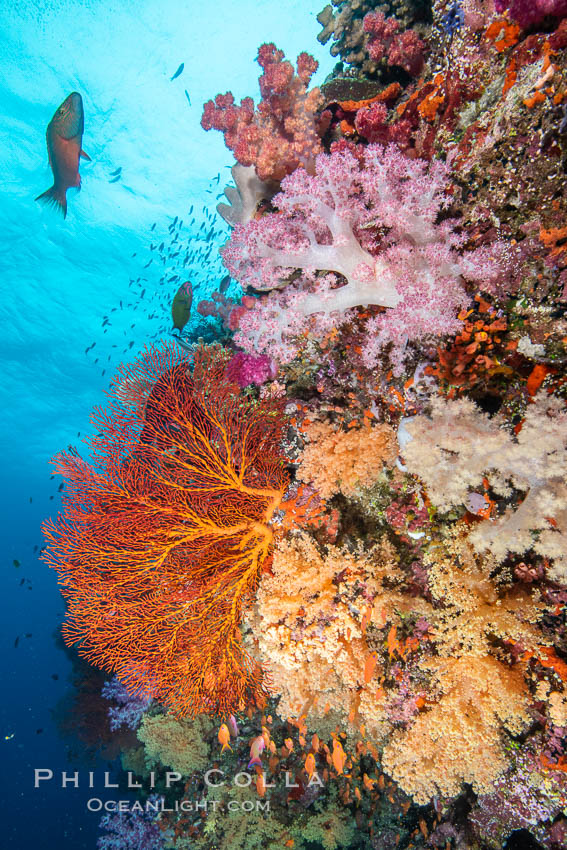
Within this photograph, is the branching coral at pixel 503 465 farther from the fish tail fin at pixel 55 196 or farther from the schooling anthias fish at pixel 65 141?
the fish tail fin at pixel 55 196

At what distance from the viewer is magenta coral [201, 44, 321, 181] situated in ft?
13.3

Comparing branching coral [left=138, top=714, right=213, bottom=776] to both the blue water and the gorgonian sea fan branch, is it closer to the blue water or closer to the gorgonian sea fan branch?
the blue water

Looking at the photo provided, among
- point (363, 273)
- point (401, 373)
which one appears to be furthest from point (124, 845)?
point (363, 273)

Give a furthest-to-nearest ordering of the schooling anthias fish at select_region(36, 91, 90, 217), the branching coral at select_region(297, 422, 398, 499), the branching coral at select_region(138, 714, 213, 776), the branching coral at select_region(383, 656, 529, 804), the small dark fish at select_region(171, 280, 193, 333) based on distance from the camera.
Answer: the branching coral at select_region(138, 714, 213, 776) < the small dark fish at select_region(171, 280, 193, 333) < the schooling anthias fish at select_region(36, 91, 90, 217) < the branching coral at select_region(297, 422, 398, 499) < the branching coral at select_region(383, 656, 529, 804)

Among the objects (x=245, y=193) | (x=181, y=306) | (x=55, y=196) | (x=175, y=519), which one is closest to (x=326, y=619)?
(x=175, y=519)

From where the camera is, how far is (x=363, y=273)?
3.22 metres

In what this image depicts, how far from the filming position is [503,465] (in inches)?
105

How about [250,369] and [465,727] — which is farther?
[250,369]

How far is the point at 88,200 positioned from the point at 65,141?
55.2 ft

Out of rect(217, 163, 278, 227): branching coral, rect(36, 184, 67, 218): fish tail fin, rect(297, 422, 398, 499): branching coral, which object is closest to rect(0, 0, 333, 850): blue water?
rect(217, 163, 278, 227): branching coral

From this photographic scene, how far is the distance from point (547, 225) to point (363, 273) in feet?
4.26

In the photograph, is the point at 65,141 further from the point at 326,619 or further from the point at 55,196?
the point at 326,619

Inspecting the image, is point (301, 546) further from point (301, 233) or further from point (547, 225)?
point (547, 225)

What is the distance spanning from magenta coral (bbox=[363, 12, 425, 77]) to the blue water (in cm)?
446
